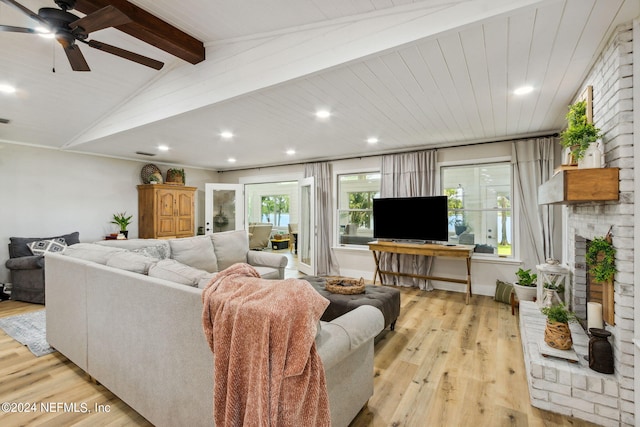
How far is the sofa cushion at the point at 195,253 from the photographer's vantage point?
3594mm

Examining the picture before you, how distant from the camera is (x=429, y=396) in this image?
2.10 metres

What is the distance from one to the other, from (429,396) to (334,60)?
2.38m

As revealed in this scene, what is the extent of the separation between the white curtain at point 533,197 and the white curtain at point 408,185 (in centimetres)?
115

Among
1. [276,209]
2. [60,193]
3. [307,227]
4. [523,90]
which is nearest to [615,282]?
[523,90]

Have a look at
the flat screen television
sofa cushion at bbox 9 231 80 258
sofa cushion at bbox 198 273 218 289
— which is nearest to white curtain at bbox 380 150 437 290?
the flat screen television

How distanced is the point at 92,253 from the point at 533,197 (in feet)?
16.6

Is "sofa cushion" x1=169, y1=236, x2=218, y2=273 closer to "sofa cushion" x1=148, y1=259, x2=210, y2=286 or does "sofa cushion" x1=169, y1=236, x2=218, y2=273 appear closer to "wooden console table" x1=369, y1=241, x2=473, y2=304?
"sofa cushion" x1=148, y1=259, x2=210, y2=286

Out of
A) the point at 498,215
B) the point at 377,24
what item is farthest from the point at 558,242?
the point at 377,24

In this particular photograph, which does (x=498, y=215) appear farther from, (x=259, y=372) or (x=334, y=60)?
(x=259, y=372)

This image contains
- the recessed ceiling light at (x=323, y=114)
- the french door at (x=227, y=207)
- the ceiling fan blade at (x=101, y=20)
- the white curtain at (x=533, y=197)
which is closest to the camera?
the ceiling fan blade at (x=101, y=20)

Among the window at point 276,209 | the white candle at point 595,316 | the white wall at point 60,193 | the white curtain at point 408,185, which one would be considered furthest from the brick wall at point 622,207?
the window at point 276,209

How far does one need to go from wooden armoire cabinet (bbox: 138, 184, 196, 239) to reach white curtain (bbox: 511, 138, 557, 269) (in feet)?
19.6

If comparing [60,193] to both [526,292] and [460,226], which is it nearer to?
[460,226]

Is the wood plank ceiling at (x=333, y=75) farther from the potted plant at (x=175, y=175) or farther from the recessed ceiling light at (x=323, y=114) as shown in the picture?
the potted plant at (x=175, y=175)
